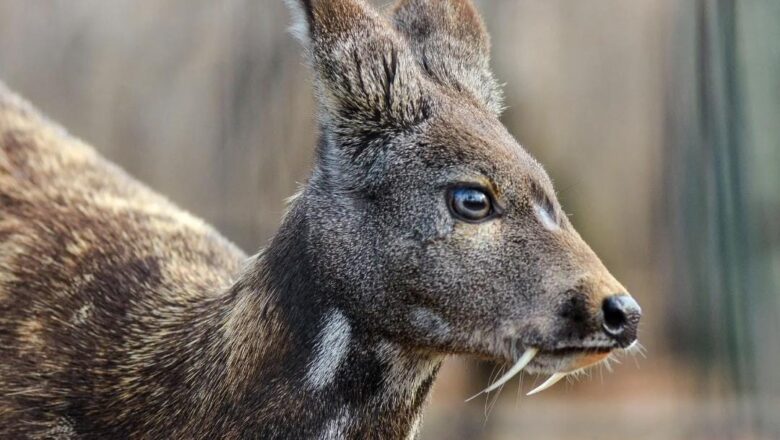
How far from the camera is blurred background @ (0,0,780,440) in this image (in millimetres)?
6918

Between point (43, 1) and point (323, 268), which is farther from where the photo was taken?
point (43, 1)

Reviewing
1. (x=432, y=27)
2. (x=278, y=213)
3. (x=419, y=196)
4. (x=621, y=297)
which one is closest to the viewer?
(x=621, y=297)

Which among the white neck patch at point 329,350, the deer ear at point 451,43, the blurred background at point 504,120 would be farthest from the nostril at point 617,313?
the blurred background at point 504,120

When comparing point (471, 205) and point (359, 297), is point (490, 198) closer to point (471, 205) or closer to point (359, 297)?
point (471, 205)

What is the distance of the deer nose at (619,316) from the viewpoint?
3.13m

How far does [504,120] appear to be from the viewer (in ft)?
23.2

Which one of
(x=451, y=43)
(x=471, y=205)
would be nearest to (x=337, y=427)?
(x=471, y=205)

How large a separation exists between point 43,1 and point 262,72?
1506 mm

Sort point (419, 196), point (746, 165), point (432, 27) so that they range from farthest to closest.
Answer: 1. point (746, 165)
2. point (432, 27)
3. point (419, 196)

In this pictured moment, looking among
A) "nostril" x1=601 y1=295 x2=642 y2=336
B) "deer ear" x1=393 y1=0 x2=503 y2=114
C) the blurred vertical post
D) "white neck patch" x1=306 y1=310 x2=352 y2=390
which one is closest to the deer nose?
"nostril" x1=601 y1=295 x2=642 y2=336

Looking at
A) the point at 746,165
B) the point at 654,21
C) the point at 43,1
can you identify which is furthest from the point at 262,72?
the point at 746,165

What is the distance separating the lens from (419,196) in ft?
11.2

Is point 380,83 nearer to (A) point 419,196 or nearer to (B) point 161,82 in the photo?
(A) point 419,196

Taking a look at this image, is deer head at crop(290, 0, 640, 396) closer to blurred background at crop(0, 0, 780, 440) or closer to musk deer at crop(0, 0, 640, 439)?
musk deer at crop(0, 0, 640, 439)
